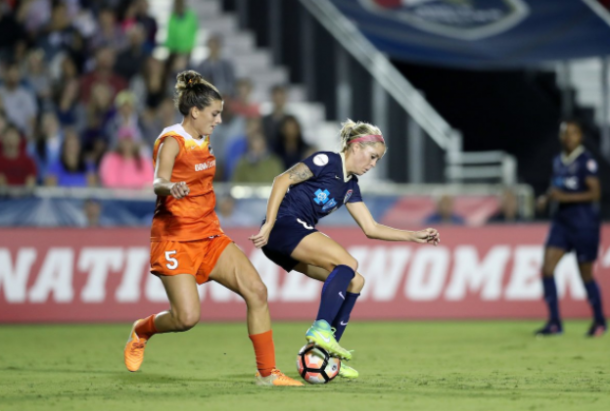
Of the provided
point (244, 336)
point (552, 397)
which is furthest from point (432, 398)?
point (244, 336)

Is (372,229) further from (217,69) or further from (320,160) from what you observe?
(217,69)

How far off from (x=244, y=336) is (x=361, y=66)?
260 inches

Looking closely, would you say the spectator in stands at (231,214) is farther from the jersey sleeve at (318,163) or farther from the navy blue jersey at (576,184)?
the jersey sleeve at (318,163)

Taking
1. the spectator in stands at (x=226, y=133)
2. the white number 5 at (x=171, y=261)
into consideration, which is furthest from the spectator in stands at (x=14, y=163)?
the white number 5 at (x=171, y=261)

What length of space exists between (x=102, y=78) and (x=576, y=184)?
7977mm

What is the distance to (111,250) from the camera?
43.7 feet

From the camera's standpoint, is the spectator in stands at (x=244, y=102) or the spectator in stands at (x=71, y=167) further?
the spectator in stands at (x=244, y=102)

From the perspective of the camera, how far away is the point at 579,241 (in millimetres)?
11562

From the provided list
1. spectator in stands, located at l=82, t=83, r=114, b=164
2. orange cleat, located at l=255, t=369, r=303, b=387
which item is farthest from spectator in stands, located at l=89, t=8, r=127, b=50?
orange cleat, located at l=255, t=369, r=303, b=387

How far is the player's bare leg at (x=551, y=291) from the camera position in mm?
11586

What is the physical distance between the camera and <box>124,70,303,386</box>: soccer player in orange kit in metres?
7.30

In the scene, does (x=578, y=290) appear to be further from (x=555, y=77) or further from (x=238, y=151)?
(x=555, y=77)

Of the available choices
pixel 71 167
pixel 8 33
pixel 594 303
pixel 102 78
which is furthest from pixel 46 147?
pixel 594 303

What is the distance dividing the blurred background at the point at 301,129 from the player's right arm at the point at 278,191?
5.87 meters
